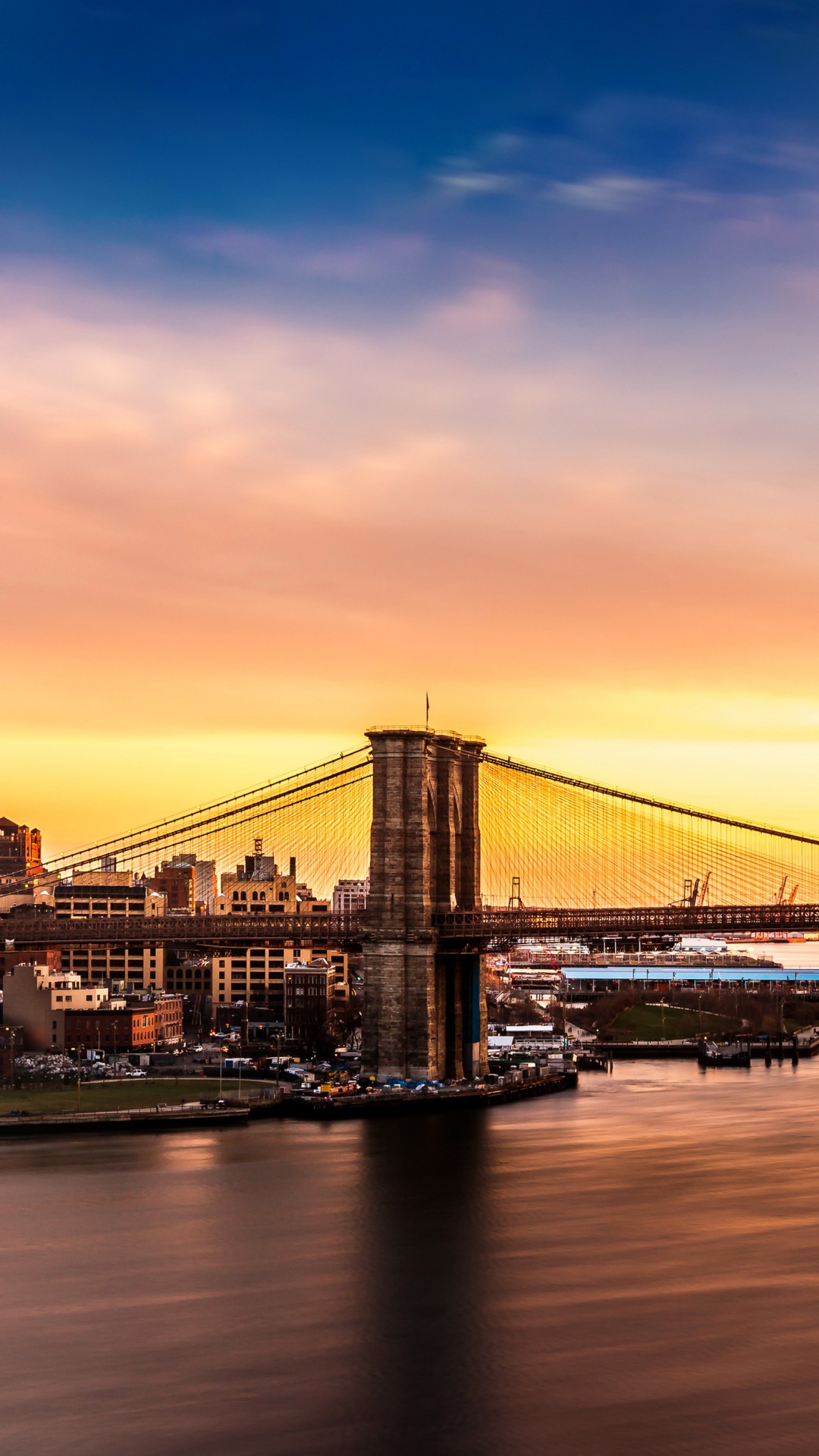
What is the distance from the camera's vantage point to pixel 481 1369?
25.8 meters

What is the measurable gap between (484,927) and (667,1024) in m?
42.0

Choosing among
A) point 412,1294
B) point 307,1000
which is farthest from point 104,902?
point 412,1294

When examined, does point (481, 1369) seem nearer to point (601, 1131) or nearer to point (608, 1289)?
point (608, 1289)

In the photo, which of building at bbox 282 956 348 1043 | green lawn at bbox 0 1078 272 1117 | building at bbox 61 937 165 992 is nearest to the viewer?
green lawn at bbox 0 1078 272 1117

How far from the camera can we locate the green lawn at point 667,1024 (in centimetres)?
9081

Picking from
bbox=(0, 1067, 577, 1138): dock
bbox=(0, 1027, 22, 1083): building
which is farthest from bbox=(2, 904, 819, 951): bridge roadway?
bbox=(0, 1067, 577, 1138): dock

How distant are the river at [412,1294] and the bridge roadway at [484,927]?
1033 cm

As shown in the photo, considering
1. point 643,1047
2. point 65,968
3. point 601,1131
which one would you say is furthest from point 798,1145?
point 65,968

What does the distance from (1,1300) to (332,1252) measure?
638 centimetres

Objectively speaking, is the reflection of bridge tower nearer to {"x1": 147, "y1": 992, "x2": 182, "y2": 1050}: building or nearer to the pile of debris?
the pile of debris

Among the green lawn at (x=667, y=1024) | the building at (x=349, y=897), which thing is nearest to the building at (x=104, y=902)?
the green lawn at (x=667, y=1024)

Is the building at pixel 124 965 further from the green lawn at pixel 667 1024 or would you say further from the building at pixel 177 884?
the building at pixel 177 884

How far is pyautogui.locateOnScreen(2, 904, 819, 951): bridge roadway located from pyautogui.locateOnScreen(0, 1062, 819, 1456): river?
1033 cm

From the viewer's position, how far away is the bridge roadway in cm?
5688
